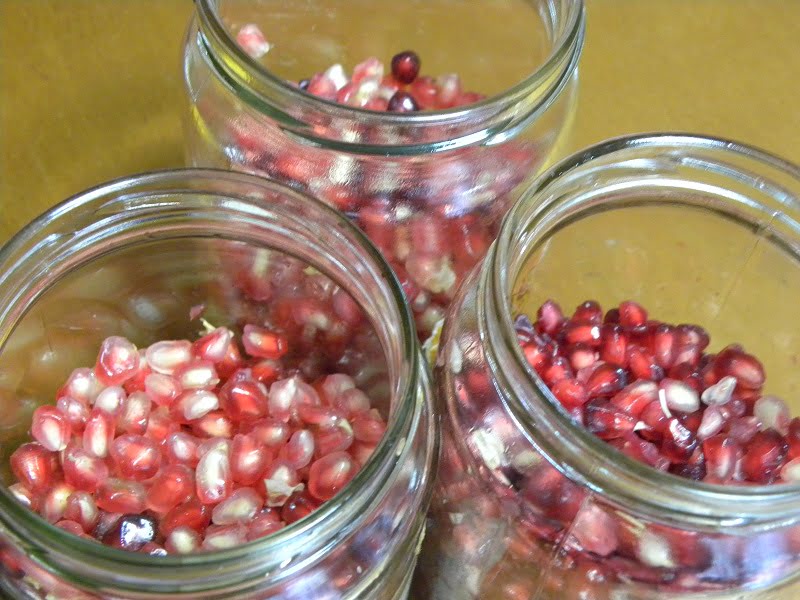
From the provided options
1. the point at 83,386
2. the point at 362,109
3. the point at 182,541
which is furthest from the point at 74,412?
the point at 362,109

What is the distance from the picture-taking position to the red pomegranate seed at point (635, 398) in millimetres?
542

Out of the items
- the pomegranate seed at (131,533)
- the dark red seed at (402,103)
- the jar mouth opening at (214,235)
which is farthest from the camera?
the dark red seed at (402,103)

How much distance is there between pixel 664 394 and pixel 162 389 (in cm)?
33

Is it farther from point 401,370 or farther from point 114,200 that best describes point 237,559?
point 114,200

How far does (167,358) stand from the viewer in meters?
0.59

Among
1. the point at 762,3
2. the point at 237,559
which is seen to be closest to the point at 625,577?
the point at 237,559

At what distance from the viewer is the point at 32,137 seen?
857 millimetres

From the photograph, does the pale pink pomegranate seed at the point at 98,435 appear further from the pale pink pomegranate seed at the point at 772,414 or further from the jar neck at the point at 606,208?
the pale pink pomegranate seed at the point at 772,414

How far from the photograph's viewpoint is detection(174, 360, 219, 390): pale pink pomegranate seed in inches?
22.8

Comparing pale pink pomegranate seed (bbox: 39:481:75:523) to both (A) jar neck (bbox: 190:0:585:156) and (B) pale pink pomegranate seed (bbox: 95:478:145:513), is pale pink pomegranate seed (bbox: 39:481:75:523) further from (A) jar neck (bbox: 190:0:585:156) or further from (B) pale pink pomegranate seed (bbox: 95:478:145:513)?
(A) jar neck (bbox: 190:0:585:156)

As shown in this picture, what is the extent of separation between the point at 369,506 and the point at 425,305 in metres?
0.23

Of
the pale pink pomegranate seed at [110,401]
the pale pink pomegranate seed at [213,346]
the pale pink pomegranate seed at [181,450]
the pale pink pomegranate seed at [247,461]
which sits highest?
the pale pink pomegranate seed at [213,346]

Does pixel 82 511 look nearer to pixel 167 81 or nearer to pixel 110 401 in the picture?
pixel 110 401

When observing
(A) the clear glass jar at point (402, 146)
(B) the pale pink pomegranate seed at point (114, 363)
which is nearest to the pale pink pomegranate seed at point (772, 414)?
(A) the clear glass jar at point (402, 146)
